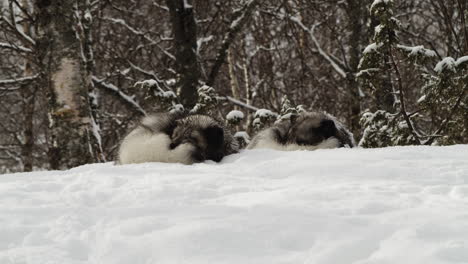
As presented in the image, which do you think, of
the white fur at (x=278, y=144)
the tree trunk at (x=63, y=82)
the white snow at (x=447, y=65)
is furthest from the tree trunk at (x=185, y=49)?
the white snow at (x=447, y=65)

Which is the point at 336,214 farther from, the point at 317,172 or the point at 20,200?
the point at 20,200

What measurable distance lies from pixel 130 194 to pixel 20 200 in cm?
68

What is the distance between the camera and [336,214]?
232 centimetres

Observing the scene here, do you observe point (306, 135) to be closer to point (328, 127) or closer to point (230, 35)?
point (328, 127)

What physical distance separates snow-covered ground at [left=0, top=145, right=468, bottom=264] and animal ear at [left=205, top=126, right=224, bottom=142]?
1.23m

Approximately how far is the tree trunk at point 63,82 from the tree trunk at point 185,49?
310cm

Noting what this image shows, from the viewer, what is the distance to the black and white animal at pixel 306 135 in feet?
18.0

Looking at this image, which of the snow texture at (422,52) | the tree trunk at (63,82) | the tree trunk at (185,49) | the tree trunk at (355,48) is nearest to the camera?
the snow texture at (422,52)

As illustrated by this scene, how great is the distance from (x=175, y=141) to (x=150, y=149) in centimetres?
26

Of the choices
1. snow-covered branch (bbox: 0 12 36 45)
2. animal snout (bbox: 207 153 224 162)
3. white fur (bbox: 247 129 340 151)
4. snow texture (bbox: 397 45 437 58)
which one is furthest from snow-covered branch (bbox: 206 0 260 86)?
animal snout (bbox: 207 153 224 162)

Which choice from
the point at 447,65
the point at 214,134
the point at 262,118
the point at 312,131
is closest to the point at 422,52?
the point at 447,65

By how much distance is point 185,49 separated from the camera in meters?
9.12

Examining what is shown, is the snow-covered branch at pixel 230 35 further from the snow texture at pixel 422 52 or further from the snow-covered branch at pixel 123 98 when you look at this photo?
the snow texture at pixel 422 52

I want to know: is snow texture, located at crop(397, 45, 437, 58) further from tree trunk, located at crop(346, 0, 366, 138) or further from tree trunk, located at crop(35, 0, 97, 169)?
tree trunk, located at crop(35, 0, 97, 169)
